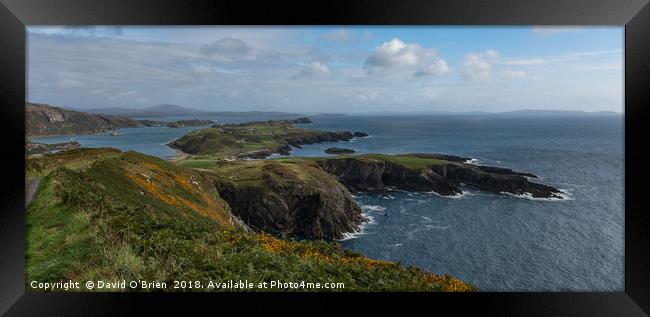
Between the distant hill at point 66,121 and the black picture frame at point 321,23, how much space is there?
14905mm

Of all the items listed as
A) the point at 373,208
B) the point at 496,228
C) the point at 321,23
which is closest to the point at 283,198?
the point at 373,208

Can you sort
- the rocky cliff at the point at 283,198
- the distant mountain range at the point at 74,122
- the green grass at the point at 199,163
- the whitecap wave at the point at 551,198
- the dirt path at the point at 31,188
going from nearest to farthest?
the dirt path at the point at 31,188 → the distant mountain range at the point at 74,122 → the green grass at the point at 199,163 → the rocky cliff at the point at 283,198 → the whitecap wave at the point at 551,198

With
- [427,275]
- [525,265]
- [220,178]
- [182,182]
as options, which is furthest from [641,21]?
[525,265]

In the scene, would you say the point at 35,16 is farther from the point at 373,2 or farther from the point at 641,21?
the point at 641,21

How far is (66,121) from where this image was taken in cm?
2389

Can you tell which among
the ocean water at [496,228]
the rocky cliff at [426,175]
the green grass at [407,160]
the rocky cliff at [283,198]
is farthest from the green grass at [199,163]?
the green grass at [407,160]

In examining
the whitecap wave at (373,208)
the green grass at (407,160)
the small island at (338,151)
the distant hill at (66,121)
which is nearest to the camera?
the distant hill at (66,121)

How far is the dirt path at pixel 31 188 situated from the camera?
843 centimetres

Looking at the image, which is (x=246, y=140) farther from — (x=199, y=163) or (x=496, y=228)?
(x=496, y=228)

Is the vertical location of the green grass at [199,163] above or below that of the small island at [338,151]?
below

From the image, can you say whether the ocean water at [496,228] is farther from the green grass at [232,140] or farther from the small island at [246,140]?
the green grass at [232,140]

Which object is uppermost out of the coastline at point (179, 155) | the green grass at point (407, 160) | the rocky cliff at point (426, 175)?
the coastline at point (179, 155)

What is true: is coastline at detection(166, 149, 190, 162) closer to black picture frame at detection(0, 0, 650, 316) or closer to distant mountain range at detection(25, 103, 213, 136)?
distant mountain range at detection(25, 103, 213, 136)

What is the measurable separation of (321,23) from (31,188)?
792cm
